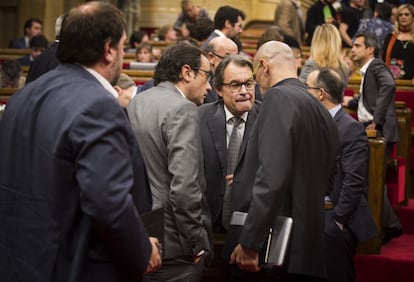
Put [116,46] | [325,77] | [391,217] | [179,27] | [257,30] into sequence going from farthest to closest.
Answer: [257,30] < [179,27] < [391,217] < [325,77] < [116,46]

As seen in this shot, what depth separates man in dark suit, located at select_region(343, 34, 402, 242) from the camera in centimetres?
770

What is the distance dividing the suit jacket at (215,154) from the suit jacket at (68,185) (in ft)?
5.64

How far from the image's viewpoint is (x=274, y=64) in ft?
14.3

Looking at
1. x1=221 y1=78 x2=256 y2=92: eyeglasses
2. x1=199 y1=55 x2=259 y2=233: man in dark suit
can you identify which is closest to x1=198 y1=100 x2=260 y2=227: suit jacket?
x1=199 y1=55 x2=259 y2=233: man in dark suit

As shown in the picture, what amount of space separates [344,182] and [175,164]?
1.66 m

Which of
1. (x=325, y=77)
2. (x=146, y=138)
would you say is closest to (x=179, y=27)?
(x=325, y=77)

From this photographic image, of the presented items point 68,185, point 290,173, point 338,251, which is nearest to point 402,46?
point 338,251

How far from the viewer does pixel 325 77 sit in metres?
5.43

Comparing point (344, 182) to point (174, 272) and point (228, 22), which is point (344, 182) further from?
point (228, 22)

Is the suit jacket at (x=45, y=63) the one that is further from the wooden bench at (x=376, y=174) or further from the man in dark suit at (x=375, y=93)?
the man in dark suit at (x=375, y=93)

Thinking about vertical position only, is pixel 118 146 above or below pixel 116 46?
below

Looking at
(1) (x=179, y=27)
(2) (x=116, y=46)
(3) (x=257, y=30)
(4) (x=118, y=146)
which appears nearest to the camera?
(4) (x=118, y=146)

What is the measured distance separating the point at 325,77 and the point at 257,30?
1188cm

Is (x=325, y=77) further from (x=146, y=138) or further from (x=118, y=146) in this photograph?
(x=118, y=146)
